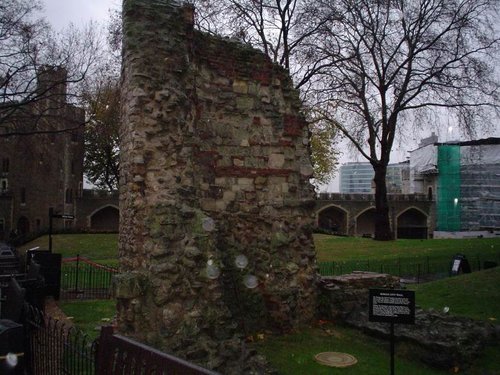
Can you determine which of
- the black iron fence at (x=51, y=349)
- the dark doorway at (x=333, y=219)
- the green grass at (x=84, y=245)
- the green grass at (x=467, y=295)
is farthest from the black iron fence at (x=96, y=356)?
the dark doorway at (x=333, y=219)

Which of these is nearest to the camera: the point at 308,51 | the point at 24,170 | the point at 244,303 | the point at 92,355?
A: the point at 92,355

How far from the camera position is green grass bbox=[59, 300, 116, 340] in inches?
371

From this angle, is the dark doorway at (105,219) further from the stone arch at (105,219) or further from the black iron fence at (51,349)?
the black iron fence at (51,349)

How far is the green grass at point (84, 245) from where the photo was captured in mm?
24891

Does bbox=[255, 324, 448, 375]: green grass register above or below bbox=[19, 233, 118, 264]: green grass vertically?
above

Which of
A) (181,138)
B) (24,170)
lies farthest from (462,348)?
(24,170)

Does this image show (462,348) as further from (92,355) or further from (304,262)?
(92,355)

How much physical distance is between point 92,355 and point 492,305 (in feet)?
31.3

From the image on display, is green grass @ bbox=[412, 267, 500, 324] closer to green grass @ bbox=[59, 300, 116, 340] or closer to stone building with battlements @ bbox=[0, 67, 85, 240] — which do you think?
green grass @ bbox=[59, 300, 116, 340]

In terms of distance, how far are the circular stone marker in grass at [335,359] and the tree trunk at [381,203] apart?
19.8 metres

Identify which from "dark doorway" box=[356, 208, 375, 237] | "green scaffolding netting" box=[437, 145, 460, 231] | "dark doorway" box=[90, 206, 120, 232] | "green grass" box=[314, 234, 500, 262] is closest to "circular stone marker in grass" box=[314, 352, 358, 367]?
"green grass" box=[314, 234, 500, 262]

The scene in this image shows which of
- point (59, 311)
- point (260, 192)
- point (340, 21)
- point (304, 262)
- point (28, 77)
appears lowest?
point (59, 311)

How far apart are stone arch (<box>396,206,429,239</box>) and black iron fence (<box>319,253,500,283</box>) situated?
3198cm

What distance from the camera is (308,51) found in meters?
22.4
